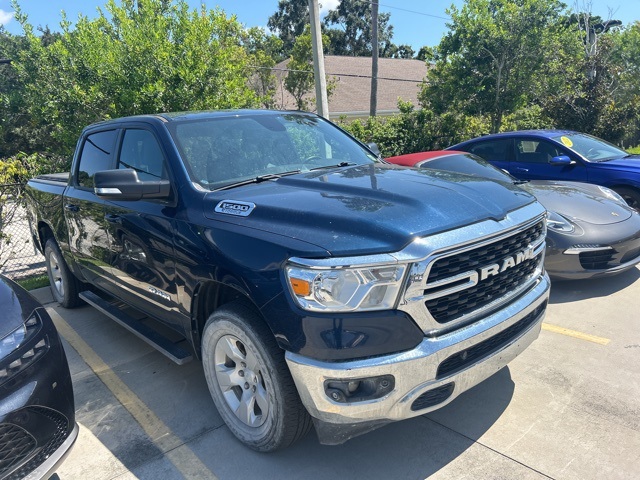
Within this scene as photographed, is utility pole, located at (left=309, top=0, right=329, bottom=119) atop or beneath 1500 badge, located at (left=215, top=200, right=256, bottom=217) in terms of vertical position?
atop

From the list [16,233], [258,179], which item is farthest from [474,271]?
[16,233]

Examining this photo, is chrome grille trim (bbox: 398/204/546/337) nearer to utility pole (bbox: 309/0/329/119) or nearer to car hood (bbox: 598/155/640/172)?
car hood (bbox: 598/155/640/172)

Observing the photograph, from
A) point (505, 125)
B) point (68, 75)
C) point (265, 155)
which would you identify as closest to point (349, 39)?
point (505, 125)

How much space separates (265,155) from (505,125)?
1403cm

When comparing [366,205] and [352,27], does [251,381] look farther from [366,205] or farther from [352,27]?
[352,27]

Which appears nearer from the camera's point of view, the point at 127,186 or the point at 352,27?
the point at 127,186

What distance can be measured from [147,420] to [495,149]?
6.88 m

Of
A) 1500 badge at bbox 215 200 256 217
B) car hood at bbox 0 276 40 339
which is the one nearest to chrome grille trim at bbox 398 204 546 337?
1500 badge at bbox 215 200 256 217

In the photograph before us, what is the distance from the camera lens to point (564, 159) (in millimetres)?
7227

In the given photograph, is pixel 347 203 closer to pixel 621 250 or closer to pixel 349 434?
pixel 349 434

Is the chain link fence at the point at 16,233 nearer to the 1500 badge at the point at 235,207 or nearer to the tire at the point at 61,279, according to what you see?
the tire at the point at 61,279

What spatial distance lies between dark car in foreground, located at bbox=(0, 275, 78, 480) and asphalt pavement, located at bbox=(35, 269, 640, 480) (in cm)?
57

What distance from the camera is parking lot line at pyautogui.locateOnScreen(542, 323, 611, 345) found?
13.1 feet

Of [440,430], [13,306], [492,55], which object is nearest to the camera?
[13,306]
